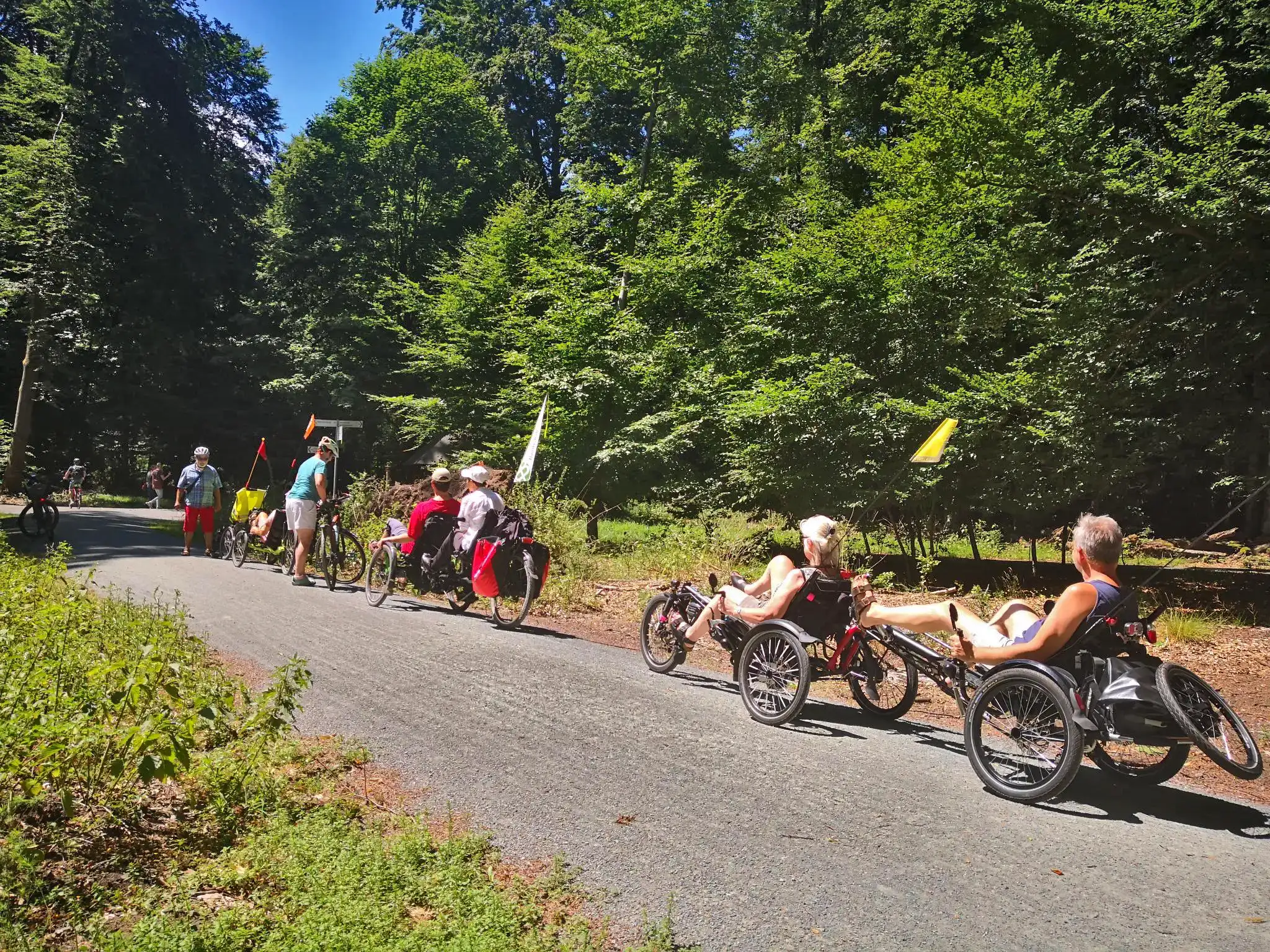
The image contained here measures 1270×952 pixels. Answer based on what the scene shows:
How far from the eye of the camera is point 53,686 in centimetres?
443

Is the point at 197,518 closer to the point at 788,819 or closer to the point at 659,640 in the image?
the point at 659,640

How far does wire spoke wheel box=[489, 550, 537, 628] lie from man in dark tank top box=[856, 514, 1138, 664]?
4.50m

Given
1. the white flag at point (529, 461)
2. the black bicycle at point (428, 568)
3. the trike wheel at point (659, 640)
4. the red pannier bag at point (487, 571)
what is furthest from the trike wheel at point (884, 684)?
the white flag at point (529, 461)

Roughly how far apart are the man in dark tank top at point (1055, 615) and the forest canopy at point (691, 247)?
803 centimetres

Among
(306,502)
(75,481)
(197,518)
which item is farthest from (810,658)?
(75,481)

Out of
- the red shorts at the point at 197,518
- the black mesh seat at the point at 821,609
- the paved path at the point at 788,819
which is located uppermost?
the black mesh seat at the point at 821,609

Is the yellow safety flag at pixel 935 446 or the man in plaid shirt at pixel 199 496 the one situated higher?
the yellow safety flag at pixel 935 446

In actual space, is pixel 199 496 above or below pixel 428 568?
above

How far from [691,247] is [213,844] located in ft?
59.1

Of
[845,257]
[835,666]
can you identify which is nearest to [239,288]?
[845,257]

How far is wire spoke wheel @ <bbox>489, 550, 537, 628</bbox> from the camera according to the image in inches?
357

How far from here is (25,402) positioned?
26594 millimetres

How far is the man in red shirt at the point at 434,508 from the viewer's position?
10.1m

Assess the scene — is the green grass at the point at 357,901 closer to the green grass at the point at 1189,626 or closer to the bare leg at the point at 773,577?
the bare leg at the point at 773,577
